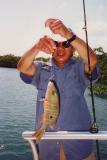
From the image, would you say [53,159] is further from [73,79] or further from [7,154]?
[7,154]

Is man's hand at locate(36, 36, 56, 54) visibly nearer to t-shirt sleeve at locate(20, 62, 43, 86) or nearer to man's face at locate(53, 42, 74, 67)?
man's face at locate(53, 42, 74, 67)

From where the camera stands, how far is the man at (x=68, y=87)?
4402mm

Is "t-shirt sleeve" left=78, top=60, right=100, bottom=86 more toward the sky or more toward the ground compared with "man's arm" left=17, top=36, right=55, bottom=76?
more toward the ground

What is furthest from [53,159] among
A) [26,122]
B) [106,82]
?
[106,82]

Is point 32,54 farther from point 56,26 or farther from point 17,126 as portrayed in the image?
point 17,126

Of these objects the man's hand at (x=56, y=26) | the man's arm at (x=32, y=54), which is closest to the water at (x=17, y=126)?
the man's arm at (x=32, y=54)

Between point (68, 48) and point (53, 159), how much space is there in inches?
57.0

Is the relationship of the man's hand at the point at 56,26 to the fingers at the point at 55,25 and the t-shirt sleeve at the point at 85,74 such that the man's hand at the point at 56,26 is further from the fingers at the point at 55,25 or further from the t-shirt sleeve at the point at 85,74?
the t-shirt sleeve at the point at 85,74

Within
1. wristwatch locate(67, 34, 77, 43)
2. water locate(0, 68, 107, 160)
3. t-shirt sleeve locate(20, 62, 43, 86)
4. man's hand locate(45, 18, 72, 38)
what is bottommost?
water locate(0, 68, 107, 160)

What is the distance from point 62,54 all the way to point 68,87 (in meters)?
0.45

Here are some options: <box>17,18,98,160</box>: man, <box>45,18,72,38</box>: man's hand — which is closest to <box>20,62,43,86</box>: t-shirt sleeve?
<box>17,18,98,160</box>: man

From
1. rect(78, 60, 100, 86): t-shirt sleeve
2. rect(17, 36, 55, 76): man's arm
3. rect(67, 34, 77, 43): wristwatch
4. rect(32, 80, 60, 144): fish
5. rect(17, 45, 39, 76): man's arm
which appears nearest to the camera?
rect(32, 80, 60, 144): fish

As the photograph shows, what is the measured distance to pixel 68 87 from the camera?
15.0 ft

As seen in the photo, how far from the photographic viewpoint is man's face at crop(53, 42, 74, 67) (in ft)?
14.5
